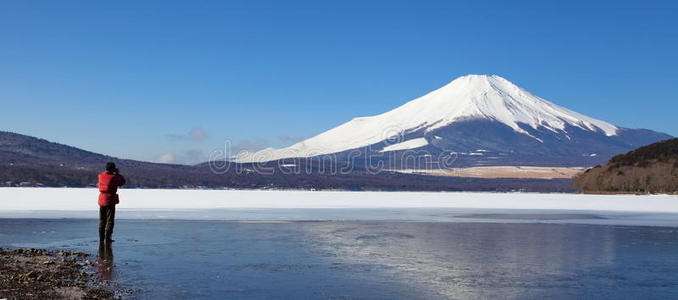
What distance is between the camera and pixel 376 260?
1177 centimetres

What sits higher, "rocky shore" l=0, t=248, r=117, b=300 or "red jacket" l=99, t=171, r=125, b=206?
"red jacket" l=99, t=171, r=125, b=206

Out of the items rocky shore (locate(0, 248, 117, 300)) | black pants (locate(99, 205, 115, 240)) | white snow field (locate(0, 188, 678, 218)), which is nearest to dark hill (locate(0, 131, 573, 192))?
white snow field (locate(0, 188, 678, 218))

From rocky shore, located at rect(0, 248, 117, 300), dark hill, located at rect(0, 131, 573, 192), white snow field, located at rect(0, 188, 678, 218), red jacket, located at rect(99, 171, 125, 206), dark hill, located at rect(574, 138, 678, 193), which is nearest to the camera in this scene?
rocky shore, located at rect(0, 248, 117, 300)

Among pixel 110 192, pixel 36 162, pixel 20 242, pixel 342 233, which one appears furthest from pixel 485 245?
pixel 36 162

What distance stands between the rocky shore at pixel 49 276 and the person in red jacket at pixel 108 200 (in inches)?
73.8

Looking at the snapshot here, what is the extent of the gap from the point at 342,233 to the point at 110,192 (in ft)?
18.3

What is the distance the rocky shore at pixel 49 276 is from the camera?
822cm

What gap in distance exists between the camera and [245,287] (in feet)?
29.8

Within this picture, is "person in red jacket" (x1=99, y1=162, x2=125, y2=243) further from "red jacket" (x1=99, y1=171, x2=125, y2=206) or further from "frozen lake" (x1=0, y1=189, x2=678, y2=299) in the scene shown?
"frozen lake" (x1=0, y1=189, x2=678, y2=299)

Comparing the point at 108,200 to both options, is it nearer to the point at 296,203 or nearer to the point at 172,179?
the point at 296,203

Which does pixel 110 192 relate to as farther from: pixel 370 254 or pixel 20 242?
pixel 370 254

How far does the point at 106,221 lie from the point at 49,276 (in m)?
4.85

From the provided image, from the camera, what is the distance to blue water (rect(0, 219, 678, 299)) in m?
8.92

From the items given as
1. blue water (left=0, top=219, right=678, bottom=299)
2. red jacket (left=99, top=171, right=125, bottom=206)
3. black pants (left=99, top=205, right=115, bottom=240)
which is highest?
red jacket (left=99, top=171, right=125, bottom=206)
